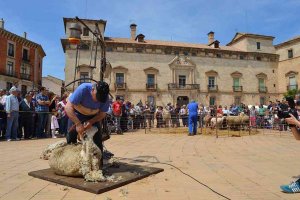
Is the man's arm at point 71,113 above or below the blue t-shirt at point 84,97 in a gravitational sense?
below

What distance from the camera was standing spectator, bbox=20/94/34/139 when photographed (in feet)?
34.9

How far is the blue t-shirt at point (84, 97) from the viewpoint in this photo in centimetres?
429

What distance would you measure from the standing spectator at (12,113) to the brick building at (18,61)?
33.4 meters

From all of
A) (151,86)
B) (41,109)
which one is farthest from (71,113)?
(151,86)

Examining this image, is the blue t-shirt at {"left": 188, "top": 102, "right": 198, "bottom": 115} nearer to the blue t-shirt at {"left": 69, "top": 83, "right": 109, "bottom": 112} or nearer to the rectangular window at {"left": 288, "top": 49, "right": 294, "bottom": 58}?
the blue t-shirt at {"left": 69, "top": 83, "right": 109, "bottom": 112}

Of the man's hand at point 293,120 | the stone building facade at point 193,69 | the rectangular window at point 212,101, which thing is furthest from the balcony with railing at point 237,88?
the man's hand at point 293,120

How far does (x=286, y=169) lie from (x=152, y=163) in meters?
2.57

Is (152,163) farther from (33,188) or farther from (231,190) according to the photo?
(33,188)

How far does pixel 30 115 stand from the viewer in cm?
1082

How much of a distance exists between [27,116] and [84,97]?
7267 millimetres

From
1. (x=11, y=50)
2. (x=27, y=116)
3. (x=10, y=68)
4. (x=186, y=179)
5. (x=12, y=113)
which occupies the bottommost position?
(x=186, y=179)

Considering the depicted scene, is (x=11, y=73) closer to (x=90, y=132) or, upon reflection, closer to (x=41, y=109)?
(x=41, y=109)

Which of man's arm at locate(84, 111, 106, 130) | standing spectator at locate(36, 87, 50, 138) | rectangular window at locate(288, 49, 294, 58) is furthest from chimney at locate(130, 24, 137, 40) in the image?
man's arm at locate(84, 111, 106, 130)

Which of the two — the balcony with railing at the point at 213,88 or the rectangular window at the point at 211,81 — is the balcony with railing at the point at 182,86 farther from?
the rectangular window at the point at 211,81
